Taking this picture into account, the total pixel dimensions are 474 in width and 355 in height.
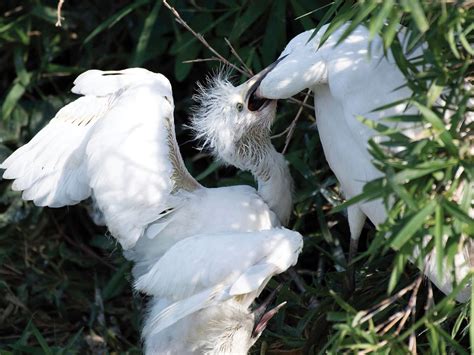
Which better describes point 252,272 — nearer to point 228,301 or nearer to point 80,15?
point 228,301

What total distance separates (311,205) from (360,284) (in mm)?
338

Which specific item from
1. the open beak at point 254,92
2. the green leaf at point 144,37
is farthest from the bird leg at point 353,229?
the green leaf at point 144,37

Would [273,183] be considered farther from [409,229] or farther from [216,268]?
[409,229]

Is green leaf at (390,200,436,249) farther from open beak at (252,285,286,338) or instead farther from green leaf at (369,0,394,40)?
open beak at (252,285,286,338)

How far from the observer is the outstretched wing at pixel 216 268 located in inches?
68.9

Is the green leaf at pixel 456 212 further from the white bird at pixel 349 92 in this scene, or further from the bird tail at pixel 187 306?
the bird tail at pixel 187 306

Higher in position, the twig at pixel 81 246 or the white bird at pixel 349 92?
the white bird at pixel 349 92

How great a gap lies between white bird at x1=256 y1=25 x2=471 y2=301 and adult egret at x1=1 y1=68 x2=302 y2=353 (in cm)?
16

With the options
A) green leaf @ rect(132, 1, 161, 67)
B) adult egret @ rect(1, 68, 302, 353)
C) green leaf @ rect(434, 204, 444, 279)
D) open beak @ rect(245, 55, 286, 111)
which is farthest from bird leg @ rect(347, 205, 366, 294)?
green leaf @ rect(132, 1, 161, 67)

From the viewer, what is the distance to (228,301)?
72.4 inches

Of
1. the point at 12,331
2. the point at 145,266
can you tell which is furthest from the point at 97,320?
the point at 145,266

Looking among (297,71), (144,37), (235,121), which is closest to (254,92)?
(235,121)

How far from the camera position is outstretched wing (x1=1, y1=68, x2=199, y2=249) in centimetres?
192

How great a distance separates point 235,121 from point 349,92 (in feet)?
1.14
